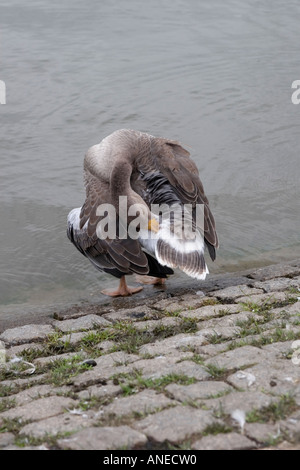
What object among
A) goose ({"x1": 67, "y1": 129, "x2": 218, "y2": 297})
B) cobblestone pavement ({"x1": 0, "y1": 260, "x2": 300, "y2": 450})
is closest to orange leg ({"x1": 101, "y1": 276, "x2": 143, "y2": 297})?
goose ({"x1": 67, "y1": 129, "x2": 218, "y2": 297})

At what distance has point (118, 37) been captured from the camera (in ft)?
44.9

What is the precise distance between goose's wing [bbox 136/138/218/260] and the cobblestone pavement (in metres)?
0.99

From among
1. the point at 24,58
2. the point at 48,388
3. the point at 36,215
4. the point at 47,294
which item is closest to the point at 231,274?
the point at 47,294

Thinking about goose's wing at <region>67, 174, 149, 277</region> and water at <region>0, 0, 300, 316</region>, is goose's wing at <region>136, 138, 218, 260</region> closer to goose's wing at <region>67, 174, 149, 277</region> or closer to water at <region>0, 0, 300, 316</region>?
goose's wing at <region>67, 174, 149, 277</region>

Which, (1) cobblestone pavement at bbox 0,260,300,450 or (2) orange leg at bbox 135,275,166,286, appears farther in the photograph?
(2) orange leg at bbox 135,275,166,286

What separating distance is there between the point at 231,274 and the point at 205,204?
90cm

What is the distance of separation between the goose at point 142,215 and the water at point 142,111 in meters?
0.87

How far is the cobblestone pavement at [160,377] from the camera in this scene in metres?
3.13

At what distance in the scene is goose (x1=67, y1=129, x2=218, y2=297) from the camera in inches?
238

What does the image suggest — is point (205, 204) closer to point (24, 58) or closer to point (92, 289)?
point (92, 289)

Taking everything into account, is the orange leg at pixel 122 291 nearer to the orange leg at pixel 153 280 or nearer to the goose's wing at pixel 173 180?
the orange leg at pixel 153 280

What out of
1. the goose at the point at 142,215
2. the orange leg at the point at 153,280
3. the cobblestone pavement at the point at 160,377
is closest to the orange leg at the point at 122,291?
the goose at the point at 142,215

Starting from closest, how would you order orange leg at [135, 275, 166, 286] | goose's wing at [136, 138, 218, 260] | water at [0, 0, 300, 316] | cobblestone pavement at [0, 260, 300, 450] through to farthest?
cobblestone pavement at [0, 260, 300, 450] < goose's wing at [136, 138, 218, 260] < orange leg at [135, 275, 166, 286] < water at [0, 0, 300, 316]

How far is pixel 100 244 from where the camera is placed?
20.5 feet
